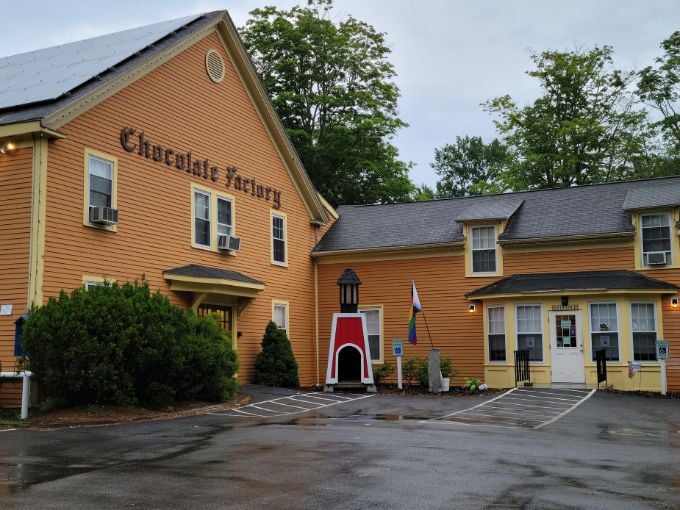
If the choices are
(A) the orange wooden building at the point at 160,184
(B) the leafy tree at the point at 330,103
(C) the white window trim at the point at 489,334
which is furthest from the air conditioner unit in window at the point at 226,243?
(B) the leafy tree at the point at 330,103

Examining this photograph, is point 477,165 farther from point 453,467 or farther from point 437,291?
point 453,467

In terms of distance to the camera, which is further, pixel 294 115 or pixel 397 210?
pixel 294 115

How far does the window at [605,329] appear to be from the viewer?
2133cm

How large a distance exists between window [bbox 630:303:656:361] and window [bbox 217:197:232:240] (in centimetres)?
1132

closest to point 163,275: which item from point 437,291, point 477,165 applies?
point 437,291

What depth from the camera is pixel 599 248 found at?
73.3ft

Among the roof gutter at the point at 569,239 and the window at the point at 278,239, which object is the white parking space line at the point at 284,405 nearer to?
the window at the point at 278,239

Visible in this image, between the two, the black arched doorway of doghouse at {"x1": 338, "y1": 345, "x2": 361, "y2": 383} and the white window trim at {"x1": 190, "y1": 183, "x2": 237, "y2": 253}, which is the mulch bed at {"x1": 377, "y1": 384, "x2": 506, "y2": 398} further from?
the white window trim at {"x1": 190, "y1": 183, "x2": 237, "y2": 253}

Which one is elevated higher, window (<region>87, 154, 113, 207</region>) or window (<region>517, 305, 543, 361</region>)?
window (<region>87, 154, 113, 207</region>)

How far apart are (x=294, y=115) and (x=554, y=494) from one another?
35.0 meters

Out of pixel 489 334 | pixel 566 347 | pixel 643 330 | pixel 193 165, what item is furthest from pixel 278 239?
pixel 643 330

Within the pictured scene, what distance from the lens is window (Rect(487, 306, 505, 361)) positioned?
22734 millimetres

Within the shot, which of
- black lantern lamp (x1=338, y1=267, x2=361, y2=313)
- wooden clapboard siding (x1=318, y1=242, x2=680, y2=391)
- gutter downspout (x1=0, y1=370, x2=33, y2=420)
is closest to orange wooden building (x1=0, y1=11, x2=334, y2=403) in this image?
gutter downspout (x1=0, y1=370, x2=33, y2=420)

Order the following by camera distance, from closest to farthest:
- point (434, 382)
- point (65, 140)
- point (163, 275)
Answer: point (65, 140)
point (163, 275)
point (434, 382)
